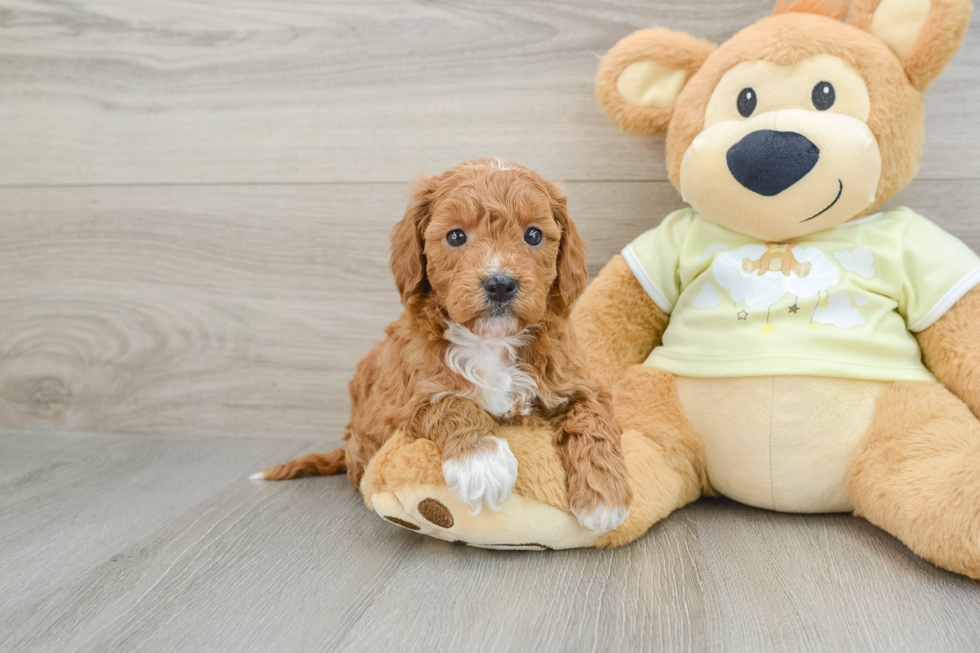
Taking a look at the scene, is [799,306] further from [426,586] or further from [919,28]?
[426,586]

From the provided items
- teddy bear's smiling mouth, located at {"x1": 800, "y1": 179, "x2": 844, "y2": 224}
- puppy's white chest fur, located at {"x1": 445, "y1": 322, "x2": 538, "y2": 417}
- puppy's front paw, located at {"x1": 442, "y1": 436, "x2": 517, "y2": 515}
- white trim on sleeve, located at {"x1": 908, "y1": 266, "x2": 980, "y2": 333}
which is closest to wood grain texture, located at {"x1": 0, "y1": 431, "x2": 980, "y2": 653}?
puppy's front paw, located at {"x1": 442, "y1": 436, "x2": 517, "y2": 515}

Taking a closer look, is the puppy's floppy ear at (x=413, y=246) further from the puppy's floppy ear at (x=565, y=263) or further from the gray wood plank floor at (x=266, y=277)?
the gray wood plank floor at (x=266, y=277)

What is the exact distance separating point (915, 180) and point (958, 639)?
2.97 ft

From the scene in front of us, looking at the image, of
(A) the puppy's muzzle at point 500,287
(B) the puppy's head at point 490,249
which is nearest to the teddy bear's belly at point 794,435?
(B) the puppy's head at point 490,249

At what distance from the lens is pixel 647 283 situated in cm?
129

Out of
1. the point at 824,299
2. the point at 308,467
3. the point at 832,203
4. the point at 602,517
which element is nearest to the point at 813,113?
the point at 832,203

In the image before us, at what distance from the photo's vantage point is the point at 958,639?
798mm

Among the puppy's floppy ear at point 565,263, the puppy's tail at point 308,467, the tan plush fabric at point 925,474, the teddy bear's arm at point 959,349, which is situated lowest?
the puppy's tail at point 308,467

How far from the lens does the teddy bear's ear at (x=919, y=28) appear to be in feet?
3.58

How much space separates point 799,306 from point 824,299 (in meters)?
0.04

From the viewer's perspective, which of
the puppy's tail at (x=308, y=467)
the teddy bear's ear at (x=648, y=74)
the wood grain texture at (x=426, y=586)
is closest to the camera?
the wood grain texture at (x=426, y=586)

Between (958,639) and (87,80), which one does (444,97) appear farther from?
(958,639)

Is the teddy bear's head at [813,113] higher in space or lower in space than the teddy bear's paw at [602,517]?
higher

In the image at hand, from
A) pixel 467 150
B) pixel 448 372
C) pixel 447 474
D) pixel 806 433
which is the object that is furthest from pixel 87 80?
pixel 806 433
